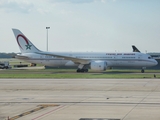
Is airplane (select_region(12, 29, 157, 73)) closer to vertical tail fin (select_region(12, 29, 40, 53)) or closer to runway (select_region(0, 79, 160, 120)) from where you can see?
vertical tail fin (select_region(12, 29, 40, 53))

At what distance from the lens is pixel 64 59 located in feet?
212

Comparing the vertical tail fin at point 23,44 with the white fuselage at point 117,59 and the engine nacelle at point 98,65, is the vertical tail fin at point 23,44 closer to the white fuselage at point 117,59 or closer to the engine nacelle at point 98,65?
the white fuselage at point 117,59

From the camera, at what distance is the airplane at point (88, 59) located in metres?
61.8

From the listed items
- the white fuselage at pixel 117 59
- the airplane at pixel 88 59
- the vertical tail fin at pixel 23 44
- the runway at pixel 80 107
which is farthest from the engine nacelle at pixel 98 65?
the runway at pixel 80 107

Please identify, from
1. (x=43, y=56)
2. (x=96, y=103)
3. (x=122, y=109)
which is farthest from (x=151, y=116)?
(x=43, y=56)

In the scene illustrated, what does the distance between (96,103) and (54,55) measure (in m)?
40.2

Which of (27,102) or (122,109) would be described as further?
(27,102)

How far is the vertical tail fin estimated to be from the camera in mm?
67250

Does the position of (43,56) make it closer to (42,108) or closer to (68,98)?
(68,98)

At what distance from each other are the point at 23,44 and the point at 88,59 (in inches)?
513

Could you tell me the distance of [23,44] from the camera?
67.5m

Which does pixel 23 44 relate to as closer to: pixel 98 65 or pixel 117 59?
pixel 98 65

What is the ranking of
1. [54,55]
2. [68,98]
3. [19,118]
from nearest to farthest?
[19,118] → [68,98] → [54,55]

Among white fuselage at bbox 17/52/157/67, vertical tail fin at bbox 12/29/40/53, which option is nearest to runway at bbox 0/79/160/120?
white fuselage at bbox 17/52/157/67
